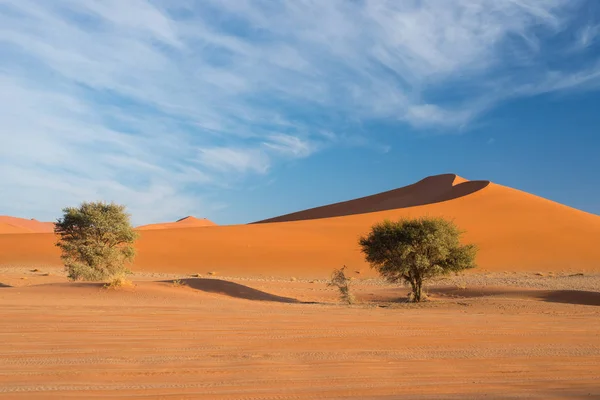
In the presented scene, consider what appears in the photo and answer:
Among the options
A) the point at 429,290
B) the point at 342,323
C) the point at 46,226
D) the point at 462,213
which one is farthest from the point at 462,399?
the point at 46,226

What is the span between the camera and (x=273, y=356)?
23.0 feet

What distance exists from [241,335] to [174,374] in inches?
111

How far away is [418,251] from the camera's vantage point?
797 inches

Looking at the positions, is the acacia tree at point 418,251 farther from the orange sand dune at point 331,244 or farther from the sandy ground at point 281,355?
the orange sand dune at point 331,244

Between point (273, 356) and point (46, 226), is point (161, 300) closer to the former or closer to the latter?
point (273, 356)

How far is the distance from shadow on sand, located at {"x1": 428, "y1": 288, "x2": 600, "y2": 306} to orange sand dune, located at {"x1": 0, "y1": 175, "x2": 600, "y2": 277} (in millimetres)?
12679

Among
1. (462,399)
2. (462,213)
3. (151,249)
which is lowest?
(462,399)

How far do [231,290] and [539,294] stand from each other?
12875 millimetres

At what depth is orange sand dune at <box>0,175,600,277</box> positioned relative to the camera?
125 ft

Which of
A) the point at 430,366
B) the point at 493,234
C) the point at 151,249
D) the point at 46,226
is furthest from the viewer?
the point at 46,226

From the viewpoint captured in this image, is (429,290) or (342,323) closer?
(342,323)

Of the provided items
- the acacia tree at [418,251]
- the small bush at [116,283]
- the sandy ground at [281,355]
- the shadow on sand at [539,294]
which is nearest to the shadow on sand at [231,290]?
the small bush at [116,283]

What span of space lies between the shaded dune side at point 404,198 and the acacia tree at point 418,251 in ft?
172

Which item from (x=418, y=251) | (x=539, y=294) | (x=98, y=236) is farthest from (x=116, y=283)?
(x=539, y=294)
